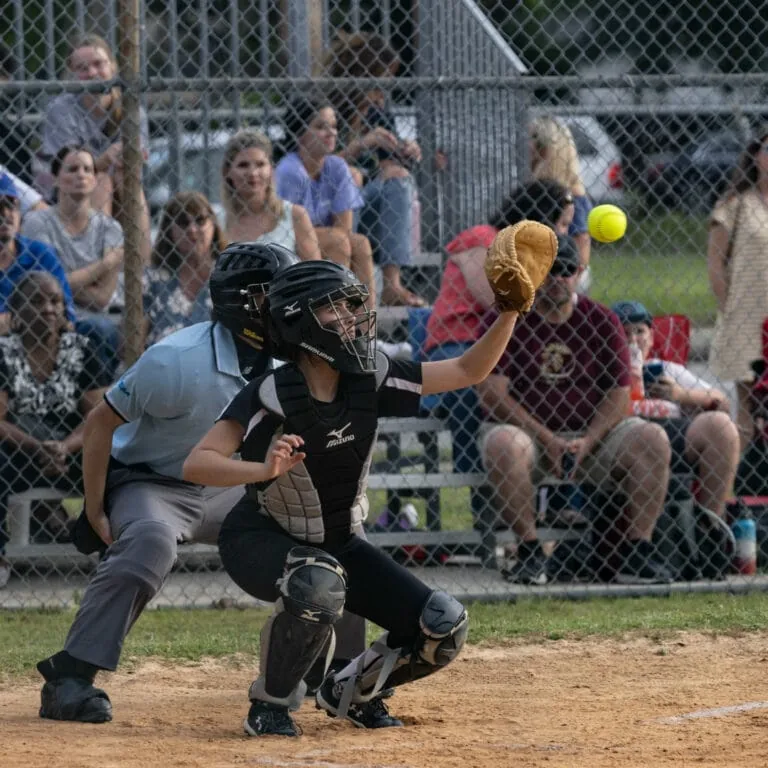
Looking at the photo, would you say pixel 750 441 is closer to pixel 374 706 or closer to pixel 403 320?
pixel 403 320

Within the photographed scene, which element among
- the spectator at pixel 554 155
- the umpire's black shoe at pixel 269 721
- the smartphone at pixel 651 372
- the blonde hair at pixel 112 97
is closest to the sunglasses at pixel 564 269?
the spectator at pixel 554 155

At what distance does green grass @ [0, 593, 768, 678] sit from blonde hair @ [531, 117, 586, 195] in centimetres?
208

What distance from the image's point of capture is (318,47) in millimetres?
8461

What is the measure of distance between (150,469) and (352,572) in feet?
2.98

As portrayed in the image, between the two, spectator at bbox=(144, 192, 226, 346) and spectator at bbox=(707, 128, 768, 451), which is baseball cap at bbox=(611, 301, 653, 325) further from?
spectator at bbox=(144, 192, 226, 346)

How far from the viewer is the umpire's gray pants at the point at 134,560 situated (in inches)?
168

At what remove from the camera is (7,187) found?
6551 millimetres

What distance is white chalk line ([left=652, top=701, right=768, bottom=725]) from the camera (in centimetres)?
420

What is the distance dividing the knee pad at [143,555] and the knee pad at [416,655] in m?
0.63

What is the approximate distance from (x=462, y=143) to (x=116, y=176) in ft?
5.59

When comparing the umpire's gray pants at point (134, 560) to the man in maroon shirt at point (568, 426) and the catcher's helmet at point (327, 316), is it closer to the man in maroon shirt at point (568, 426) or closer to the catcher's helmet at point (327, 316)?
the catcher's helmet at point (327, 316)

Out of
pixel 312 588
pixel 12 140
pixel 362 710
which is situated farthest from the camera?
pixel 12 140

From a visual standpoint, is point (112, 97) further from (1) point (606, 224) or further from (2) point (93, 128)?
(1) point (606, 224)

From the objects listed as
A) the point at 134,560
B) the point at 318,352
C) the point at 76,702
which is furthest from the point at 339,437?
the point at 76,702
